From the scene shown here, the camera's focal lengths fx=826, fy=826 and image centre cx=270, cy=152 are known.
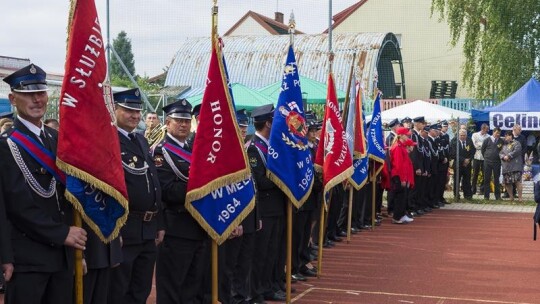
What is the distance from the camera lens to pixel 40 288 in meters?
4.93

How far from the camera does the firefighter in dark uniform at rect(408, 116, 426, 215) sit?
1666 centimetres

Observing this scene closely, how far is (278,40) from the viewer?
111 ft

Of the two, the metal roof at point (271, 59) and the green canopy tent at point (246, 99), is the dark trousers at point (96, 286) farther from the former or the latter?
the metal roof at point (271, 59)

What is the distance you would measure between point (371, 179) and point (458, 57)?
99.4 feet

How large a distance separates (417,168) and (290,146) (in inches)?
343

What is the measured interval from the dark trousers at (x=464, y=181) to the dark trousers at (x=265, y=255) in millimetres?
12507

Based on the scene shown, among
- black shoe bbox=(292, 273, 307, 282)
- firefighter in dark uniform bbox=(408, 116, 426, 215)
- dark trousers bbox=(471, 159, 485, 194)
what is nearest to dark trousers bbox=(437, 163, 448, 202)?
firefighter in dark uniform bbox=(408, 116, 426, 215)

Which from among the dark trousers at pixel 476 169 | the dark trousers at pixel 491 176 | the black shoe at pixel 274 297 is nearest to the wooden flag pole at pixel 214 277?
the black shoe at pixel 274 297

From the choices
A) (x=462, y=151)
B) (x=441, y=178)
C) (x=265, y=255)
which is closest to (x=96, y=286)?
(x=265, y=255)

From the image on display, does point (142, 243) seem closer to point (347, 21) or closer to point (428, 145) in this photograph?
point (428, 145)

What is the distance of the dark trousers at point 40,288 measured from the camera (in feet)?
16.0

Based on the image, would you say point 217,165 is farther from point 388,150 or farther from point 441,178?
point 441,178

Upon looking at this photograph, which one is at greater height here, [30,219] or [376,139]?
[376,139]

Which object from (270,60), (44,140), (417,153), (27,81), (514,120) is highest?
(270,60)
